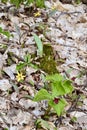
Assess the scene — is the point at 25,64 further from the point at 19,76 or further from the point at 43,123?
the point at 43,123

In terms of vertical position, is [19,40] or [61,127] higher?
[19,40]

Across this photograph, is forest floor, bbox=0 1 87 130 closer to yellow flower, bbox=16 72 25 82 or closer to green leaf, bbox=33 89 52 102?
yellow flower, bbox=16 72 25 82

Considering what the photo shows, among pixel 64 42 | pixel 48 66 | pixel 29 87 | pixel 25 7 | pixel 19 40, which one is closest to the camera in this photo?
pixel 29 87

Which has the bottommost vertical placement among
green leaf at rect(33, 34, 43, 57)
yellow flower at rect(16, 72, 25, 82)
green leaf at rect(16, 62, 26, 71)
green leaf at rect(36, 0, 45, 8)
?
yellow flower at rect(16, 72, 25, 82)

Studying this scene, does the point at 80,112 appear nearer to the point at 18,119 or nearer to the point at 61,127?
the point at 61,127

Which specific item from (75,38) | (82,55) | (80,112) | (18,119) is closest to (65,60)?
(82,55)

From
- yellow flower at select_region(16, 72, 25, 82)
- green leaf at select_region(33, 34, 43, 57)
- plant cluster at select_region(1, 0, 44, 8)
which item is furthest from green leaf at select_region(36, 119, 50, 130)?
plant cluster at select_region(1, 0, 44, 8)
